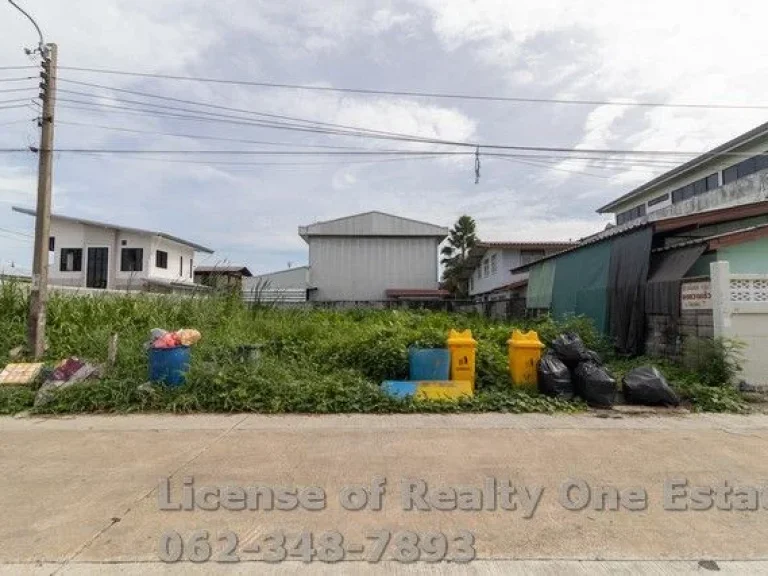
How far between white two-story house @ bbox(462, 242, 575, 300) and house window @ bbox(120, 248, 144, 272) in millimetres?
19976

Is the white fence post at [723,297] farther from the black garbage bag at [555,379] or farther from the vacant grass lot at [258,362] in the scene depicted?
the black garbage bag at [555,379]

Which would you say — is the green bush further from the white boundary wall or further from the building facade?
the building facade

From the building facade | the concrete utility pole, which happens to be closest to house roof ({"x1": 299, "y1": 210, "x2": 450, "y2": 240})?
the building facade

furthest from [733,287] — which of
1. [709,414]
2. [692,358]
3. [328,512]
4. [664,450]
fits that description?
[328,512]

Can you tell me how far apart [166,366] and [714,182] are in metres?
27.4

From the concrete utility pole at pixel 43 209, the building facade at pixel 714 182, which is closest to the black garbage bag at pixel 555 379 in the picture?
the concrete utility pole at pixel 43 209

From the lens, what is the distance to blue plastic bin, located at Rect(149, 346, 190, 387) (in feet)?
24.4

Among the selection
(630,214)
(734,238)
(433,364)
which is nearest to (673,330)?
(734,238)

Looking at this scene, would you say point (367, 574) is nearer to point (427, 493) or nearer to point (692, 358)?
Answer: point (427, 493)

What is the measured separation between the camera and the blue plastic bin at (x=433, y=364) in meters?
7.64

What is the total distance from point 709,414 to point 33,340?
10.9m

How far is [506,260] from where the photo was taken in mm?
26469

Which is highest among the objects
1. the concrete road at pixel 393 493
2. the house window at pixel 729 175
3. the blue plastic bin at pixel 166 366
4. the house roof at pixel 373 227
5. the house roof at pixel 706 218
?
the house window at pixel 729 175

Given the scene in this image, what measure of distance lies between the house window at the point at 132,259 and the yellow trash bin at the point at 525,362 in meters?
28.0
